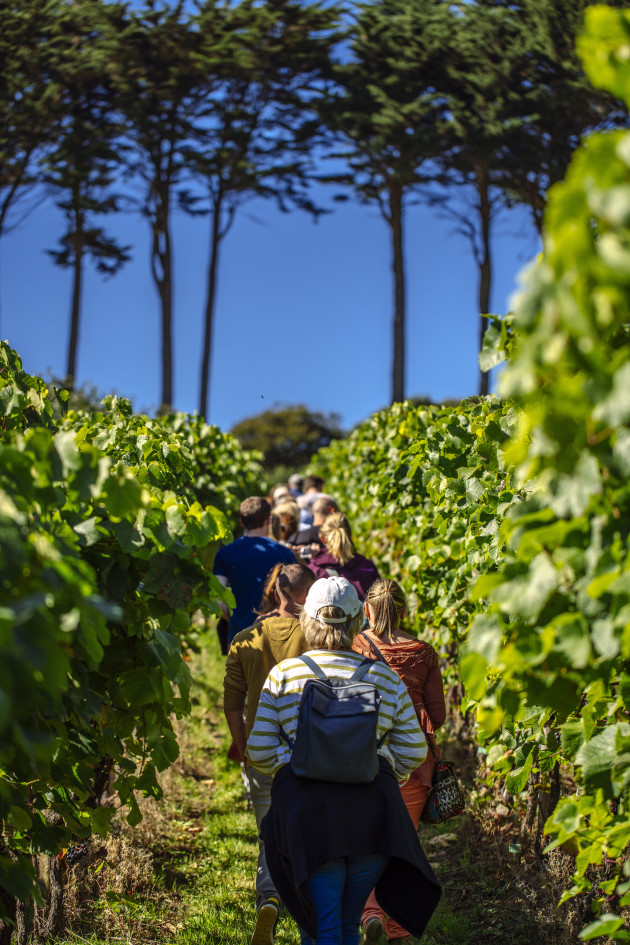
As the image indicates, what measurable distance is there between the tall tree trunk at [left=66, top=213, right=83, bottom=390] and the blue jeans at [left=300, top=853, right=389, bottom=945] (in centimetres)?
2574

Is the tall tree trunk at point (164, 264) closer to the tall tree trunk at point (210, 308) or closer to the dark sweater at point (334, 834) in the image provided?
the tall tree trunk at point (210, 308)

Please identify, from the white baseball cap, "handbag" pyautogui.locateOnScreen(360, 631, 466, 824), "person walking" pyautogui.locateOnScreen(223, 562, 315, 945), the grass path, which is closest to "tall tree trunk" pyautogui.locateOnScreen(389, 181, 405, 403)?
the grass path

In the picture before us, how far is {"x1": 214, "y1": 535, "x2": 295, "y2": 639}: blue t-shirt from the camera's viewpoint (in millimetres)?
4949

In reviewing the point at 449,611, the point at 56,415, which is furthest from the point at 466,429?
the point at 56,415

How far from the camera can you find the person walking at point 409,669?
377cm

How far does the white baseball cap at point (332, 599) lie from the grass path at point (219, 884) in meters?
1.66

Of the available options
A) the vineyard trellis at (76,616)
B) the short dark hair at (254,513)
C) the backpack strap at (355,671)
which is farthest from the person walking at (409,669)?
the short dark hair at (254,513)

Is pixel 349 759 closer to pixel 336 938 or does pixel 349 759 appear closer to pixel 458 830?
pixel 336 938

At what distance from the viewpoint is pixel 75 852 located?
13.0 ft

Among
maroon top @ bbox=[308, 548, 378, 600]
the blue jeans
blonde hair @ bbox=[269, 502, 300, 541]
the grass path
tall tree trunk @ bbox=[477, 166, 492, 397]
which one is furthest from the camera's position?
tall tree trunk @ bbox=[477, 166, 492, 397]

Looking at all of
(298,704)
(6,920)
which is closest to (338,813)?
(298,704)

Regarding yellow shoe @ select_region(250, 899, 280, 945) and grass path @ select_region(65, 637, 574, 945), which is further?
grass path @ select_region(65, 637, 574, 945)

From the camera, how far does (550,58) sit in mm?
22906

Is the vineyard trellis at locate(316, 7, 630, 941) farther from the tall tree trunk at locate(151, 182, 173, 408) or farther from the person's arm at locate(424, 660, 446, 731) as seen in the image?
the tall tree trunk at locate(151, 182, 173, 408)
